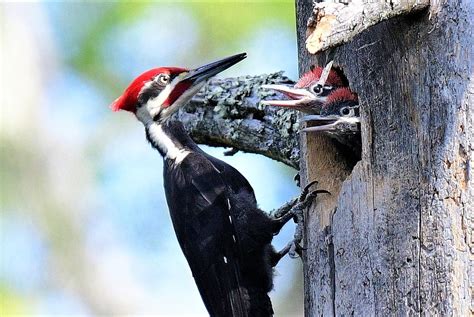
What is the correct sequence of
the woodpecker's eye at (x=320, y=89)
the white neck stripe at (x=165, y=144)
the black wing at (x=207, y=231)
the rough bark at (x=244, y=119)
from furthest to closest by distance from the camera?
1. the white neck stripe at (x=165, y=144)
2. the rough bark at (x=244, y=119)
3. the black wing at (x=207, y=231)
4. the woodpecker's eye at (x=320, y=89)

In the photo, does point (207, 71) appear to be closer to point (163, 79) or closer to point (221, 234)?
point (163, 79)

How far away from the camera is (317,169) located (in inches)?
115

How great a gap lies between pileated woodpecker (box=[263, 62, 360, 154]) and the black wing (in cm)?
75

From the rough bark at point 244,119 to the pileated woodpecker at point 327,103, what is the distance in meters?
0.58

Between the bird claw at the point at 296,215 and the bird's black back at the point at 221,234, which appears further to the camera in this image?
the bird's black back at the point at 221,234


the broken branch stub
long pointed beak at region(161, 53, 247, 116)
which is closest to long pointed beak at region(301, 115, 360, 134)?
the broken branch stub

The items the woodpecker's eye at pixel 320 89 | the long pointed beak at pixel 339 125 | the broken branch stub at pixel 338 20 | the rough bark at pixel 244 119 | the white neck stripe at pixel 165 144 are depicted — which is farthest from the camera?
the white neck stripe at pixel 165 144

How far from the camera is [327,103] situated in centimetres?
285

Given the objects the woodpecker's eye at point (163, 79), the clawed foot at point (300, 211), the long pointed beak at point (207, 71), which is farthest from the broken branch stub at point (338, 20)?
the woodpecker's eye at point (163, 79)

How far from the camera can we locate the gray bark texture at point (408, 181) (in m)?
2.24

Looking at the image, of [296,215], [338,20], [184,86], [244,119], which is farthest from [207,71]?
[338,20]

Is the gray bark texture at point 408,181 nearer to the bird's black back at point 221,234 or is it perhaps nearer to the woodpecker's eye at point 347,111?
the woodpecker's eye at point 347,111

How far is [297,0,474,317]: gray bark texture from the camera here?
224 centimetres

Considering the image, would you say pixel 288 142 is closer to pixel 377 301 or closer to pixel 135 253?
pixel 377 301
